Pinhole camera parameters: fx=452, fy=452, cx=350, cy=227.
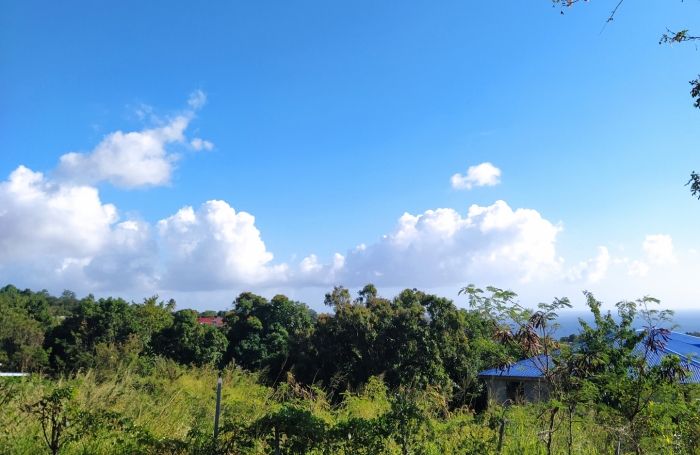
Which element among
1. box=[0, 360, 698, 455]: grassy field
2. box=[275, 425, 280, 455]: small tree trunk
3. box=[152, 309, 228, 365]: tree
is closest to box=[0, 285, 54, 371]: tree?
box=[152, 309, 228, 365]: tree

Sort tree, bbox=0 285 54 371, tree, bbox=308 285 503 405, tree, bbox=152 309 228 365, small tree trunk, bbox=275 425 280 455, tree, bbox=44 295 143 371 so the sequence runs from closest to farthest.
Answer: small tree trunk, bbox=275 425 280 455 → tree, bbox=308 285 503 405 → tree, bbox=0 285 54 371 → tree, bbox=44 295 143 371 → tree, bbox=152 309 228 365

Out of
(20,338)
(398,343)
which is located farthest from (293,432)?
(20,338)

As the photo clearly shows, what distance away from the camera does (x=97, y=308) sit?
73.4ft

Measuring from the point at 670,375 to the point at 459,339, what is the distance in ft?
48.8

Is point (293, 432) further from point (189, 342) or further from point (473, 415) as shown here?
point (189, 342)

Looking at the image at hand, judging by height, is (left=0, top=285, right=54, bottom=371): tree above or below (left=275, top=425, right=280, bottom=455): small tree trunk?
below

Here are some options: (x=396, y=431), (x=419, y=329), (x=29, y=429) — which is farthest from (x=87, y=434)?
(x=419, y=329)

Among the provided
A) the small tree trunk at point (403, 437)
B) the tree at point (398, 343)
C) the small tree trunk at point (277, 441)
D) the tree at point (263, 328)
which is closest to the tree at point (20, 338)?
the tree at point (263, 328)

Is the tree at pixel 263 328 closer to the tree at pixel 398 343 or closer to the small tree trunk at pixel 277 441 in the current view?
the tree at pixel 398 343

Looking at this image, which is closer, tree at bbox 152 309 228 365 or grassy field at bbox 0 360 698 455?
grassy field at bbox 0 360 698 455

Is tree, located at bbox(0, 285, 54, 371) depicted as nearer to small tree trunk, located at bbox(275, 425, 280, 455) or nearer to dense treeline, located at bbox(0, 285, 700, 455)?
dense treeline, located at bbox(0, 285, 700, 455)

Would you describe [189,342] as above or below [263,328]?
below

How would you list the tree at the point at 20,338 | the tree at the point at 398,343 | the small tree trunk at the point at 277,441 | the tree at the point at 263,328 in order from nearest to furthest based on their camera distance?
the small tree trunk at the point at 277,441 < the tree at the point at 398,343 < the tree at the point at 20,338 < the tree at the point at 263,328

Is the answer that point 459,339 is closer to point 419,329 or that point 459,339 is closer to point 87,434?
point 419,329
